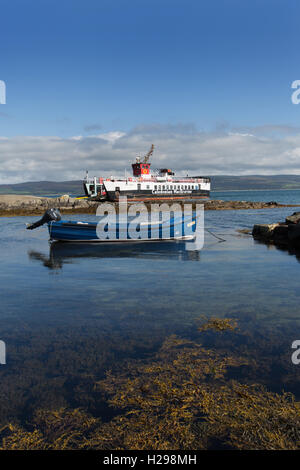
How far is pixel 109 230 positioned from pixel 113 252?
10.7 ft

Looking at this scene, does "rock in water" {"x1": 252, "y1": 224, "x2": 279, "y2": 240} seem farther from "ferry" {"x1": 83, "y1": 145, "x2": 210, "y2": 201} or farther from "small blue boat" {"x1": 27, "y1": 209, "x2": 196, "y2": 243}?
"ferry" {"x1": 83, "y1": 145, "x2": 210, "y2": 201}

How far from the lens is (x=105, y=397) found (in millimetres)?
5445

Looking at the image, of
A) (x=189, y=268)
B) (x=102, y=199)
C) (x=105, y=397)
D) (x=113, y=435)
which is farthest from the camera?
(x=102, y=199)

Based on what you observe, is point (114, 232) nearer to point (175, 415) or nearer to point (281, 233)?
point (281, 233)

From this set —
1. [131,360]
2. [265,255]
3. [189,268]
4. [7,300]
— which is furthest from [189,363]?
[265,255]

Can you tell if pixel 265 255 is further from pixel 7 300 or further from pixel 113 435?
pixel 113 435

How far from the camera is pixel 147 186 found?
78.1 m

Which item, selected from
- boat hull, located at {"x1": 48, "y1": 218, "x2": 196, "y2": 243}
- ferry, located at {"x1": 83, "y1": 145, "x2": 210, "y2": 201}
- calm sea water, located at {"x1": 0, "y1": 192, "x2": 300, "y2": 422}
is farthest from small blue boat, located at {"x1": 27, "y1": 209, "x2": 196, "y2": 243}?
ferry, located at {"x1": 83, "y1": 145, "x2": 210, "y2": 201}

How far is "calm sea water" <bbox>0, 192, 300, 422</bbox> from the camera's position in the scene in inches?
236

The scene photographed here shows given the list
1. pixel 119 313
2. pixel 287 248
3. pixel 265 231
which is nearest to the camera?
pixel 119 313

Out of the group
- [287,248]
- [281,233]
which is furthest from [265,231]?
[287,248]

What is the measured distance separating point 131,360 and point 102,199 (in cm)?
7104

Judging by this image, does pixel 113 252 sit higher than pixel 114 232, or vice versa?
pixel 114 232
